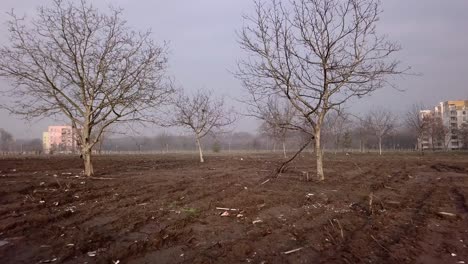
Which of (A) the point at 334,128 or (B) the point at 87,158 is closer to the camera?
(B) the point at 87,158

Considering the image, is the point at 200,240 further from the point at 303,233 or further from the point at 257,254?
the point at 303,233

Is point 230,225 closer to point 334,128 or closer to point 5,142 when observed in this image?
point 334,128

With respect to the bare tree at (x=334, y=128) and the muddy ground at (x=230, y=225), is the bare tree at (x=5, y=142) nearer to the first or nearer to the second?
the bare tree at (x=334, y=128)

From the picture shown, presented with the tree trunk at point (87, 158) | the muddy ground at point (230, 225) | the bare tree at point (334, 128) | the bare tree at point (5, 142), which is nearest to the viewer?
the muddy ground at point (230, 225)

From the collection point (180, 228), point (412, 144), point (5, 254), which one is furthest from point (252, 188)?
point (412, 144)

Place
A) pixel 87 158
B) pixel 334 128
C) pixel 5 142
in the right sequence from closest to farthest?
pixel 87 158
pixel 334 128
pixel 5 142

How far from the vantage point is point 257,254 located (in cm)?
583

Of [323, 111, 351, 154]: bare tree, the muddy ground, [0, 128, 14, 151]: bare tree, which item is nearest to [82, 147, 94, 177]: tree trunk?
the muddy ground

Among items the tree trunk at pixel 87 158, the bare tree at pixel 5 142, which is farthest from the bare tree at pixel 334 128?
the bare tree at pixel 5 142

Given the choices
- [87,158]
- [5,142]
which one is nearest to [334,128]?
[87,158]

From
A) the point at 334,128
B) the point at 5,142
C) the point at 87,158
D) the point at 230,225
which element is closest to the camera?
the point at 230,225

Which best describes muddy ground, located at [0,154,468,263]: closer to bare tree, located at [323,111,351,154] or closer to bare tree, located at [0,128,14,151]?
bare tree, located at [323,111,351,154]

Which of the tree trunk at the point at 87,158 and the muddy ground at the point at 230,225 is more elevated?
the tree trunk at the point at 87,158

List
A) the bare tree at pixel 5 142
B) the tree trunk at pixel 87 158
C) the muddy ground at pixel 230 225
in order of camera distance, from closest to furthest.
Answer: the muddy ground at pixel 230 225 < the tree trunk at pixel 87 158 < the bare tree at pixel 5 142
